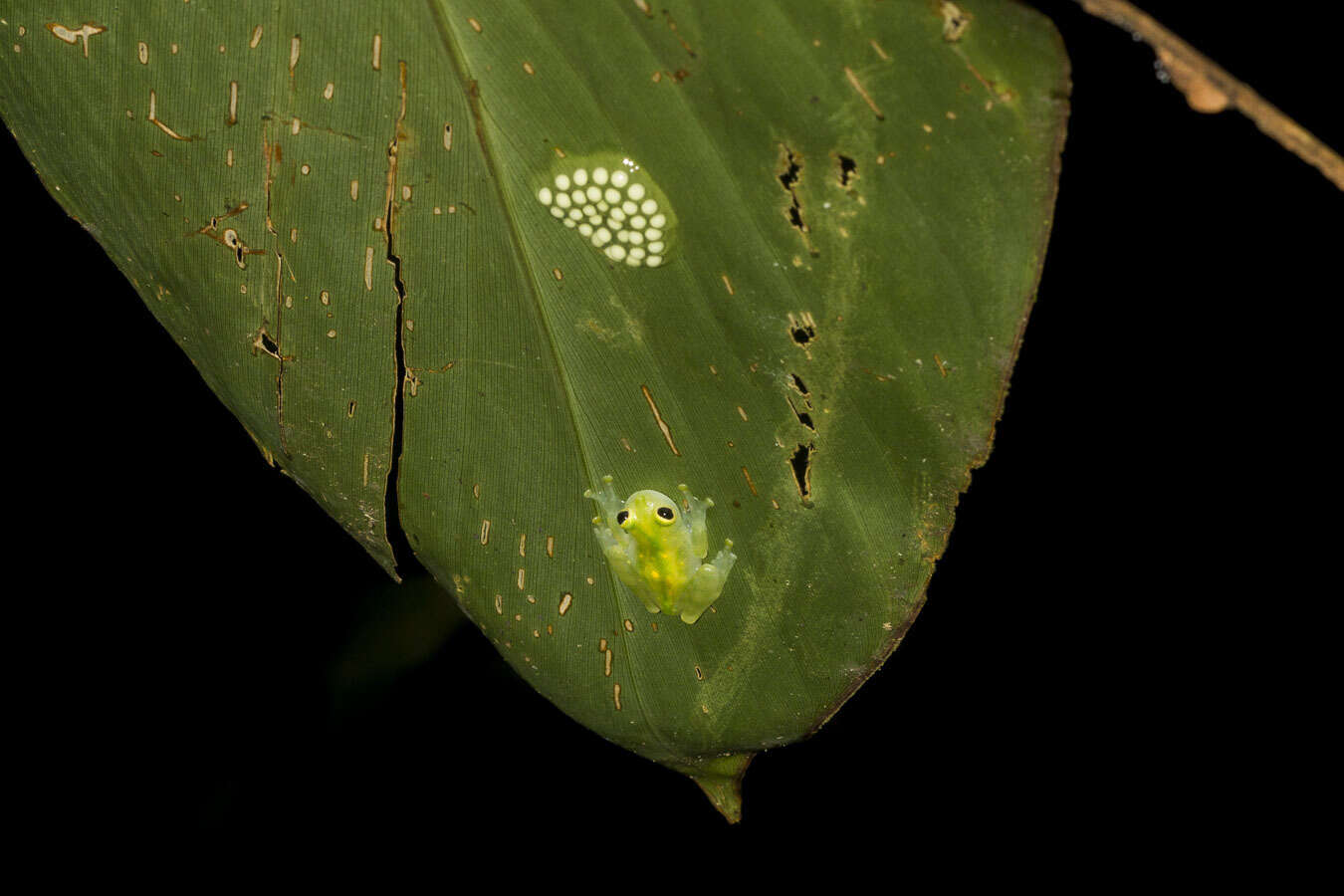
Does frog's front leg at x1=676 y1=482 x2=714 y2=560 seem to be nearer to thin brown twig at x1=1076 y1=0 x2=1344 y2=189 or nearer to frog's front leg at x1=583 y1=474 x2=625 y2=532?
frog's front leg at x1=583 y1=474 x2=625 y2=532

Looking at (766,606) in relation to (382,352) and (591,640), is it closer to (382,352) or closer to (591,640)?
(591,640)

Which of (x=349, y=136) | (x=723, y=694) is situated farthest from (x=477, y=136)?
(x=723, y=694)

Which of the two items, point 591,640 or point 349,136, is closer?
point 349,136

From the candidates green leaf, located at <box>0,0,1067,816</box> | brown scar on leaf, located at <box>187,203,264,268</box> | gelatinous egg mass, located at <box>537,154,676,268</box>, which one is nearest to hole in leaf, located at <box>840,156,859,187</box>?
green leaf, located at <box>0,0,1067,816</box>

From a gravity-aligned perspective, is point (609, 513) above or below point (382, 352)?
below

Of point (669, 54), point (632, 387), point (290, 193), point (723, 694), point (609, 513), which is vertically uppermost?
point (669, 54)

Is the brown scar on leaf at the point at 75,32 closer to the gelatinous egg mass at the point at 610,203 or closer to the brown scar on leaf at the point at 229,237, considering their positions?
the brown scar on leaf at the point at 229,237

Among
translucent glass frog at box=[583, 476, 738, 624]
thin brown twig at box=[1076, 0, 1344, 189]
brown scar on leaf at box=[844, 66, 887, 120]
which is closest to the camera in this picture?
thin brown twig at box=[1076, 0, 1344, 189]
